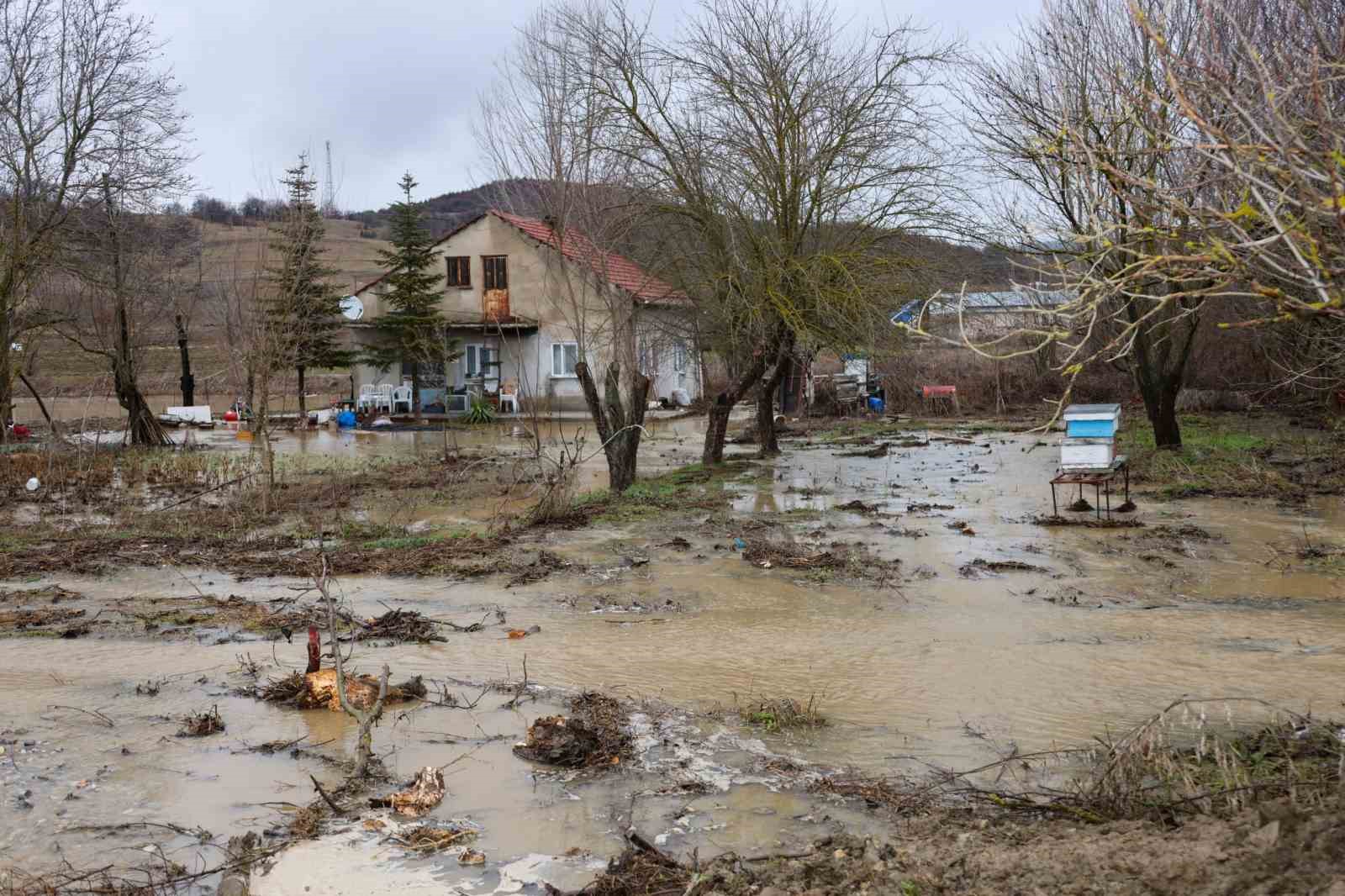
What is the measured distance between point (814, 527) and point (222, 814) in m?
9.28

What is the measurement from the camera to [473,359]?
34719mm

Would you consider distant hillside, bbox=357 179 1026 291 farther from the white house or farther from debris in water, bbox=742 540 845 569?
the white house

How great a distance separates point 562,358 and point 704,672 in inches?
1040

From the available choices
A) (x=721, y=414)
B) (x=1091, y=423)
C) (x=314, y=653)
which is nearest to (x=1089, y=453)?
(x=1091, y=423)

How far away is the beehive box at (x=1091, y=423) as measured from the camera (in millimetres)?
13055

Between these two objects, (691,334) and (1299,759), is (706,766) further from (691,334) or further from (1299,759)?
(691,334)

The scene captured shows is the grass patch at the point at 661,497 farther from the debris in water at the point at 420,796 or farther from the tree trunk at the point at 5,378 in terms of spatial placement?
the tree trunk at the point at 5,378

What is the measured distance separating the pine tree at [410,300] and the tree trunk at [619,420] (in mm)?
14690

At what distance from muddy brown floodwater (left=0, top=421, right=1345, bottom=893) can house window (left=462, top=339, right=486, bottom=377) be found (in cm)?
2140

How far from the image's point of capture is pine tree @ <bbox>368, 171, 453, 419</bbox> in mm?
31688

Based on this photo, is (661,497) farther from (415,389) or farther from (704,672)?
(415,389)

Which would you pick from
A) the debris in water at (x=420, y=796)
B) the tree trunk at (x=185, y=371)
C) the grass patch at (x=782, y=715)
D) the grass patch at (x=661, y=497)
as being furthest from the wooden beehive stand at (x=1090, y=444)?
the tree trunk at (x=185, y=371)

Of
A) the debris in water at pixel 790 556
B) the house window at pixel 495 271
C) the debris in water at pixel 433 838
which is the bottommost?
the debris in water at pixel 433 838

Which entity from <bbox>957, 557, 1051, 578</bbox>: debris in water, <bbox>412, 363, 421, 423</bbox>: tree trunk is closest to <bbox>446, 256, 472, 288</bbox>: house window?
<bbox>412, 363, 421, 423</bbox>: tree trunk
